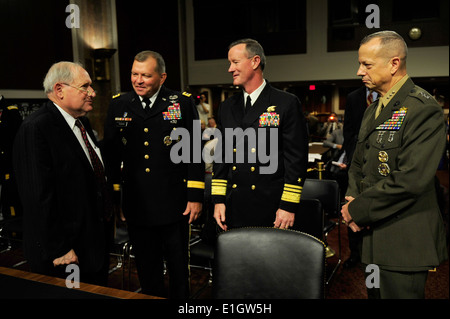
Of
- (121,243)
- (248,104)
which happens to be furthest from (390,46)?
(121,243)

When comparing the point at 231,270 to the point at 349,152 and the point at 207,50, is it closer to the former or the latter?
the point at 349,152

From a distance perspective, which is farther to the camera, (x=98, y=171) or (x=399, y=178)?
(x=98, y=171)

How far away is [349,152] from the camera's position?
3.21 m

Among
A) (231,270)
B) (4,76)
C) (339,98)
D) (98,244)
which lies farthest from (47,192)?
(339,98)

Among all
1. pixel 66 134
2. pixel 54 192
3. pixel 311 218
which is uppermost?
pixel 66 134

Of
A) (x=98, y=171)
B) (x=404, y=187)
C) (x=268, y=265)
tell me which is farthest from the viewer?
(x=98, y=171)

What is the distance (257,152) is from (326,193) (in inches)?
50.5

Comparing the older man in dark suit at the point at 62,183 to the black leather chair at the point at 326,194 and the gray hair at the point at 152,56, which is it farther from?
the black leather chair at the point at 326,194

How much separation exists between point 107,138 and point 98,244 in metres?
0.67

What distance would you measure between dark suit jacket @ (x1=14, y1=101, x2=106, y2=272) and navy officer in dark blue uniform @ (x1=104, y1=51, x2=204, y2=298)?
0.41 meters

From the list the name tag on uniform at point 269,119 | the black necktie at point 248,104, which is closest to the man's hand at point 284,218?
the name tag on uniform at point 269,119

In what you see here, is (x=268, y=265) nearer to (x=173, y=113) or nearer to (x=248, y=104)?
(x=248, y=104)

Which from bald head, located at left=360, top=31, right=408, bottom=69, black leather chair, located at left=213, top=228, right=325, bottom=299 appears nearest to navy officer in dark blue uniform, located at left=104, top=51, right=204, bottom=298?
black leather chair, located at left=213, top=228, right=325, bottom=299

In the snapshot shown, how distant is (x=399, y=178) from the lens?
151 cm
